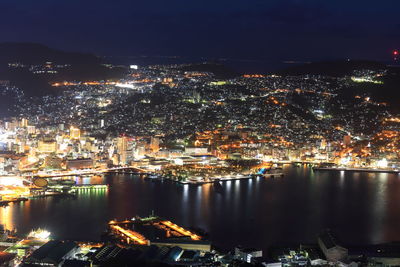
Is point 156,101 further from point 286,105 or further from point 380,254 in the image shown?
point 380,254

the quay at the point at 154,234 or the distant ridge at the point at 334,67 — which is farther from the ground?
the distant ridge at the point at 334,67

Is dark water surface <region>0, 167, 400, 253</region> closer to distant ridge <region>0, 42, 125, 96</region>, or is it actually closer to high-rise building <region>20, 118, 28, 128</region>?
high-rise building <region>20, 118, 28, 128</region>

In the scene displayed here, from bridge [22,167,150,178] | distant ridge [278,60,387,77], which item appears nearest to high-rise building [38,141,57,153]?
bridge [22,167,150,178]

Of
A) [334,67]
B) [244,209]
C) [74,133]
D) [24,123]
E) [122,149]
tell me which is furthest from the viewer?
[334,67]

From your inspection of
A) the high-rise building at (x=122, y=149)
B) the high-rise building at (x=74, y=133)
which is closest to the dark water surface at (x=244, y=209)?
the high-rise building at (x=122, y=149)

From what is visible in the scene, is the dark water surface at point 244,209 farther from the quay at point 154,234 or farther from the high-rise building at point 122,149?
the high-rise building at point 122,149

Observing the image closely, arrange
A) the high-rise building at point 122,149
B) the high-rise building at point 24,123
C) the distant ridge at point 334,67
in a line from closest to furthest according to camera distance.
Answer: the high-rise building at point 122,149
the high-rise building at point 24,123
the distant ridge at point 334,67

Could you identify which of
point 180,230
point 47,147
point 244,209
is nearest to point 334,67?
point 47,147

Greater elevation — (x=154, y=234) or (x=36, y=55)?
(x=36, y=55)

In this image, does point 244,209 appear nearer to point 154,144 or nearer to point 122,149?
point 122,149
